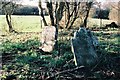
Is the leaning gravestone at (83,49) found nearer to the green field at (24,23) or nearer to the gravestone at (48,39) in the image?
the gravestone at (48,39)

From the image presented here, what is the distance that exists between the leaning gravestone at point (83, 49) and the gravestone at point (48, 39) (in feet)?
Result: 5.64

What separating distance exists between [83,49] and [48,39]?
2.41 m

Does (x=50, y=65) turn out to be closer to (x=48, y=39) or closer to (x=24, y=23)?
(x=48, y=39)

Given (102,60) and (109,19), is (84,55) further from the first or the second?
(109,19)

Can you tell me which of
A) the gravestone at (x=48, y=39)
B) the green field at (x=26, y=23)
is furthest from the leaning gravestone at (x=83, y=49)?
the green field at (x=26, y=23)

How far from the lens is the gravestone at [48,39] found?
9634mm

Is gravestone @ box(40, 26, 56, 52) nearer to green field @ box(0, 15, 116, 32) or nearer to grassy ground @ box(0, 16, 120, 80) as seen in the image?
grassy ground @ box(0, 16, 120, 80)

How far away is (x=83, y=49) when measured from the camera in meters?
7.84

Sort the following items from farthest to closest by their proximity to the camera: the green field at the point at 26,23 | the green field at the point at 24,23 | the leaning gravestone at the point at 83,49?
the green field at the point at 26,23 < the green field at the point at 24,23 < the leaning gravestone at the point at 83,49

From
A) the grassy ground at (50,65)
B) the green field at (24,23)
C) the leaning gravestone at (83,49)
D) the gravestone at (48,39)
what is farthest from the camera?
the green field at (24,23)

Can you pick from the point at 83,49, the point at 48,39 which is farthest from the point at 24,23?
the point at 83,49

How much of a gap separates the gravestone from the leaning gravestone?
1.72 meters

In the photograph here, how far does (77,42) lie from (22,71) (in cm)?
185

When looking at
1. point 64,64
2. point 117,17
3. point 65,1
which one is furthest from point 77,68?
point 117,17
